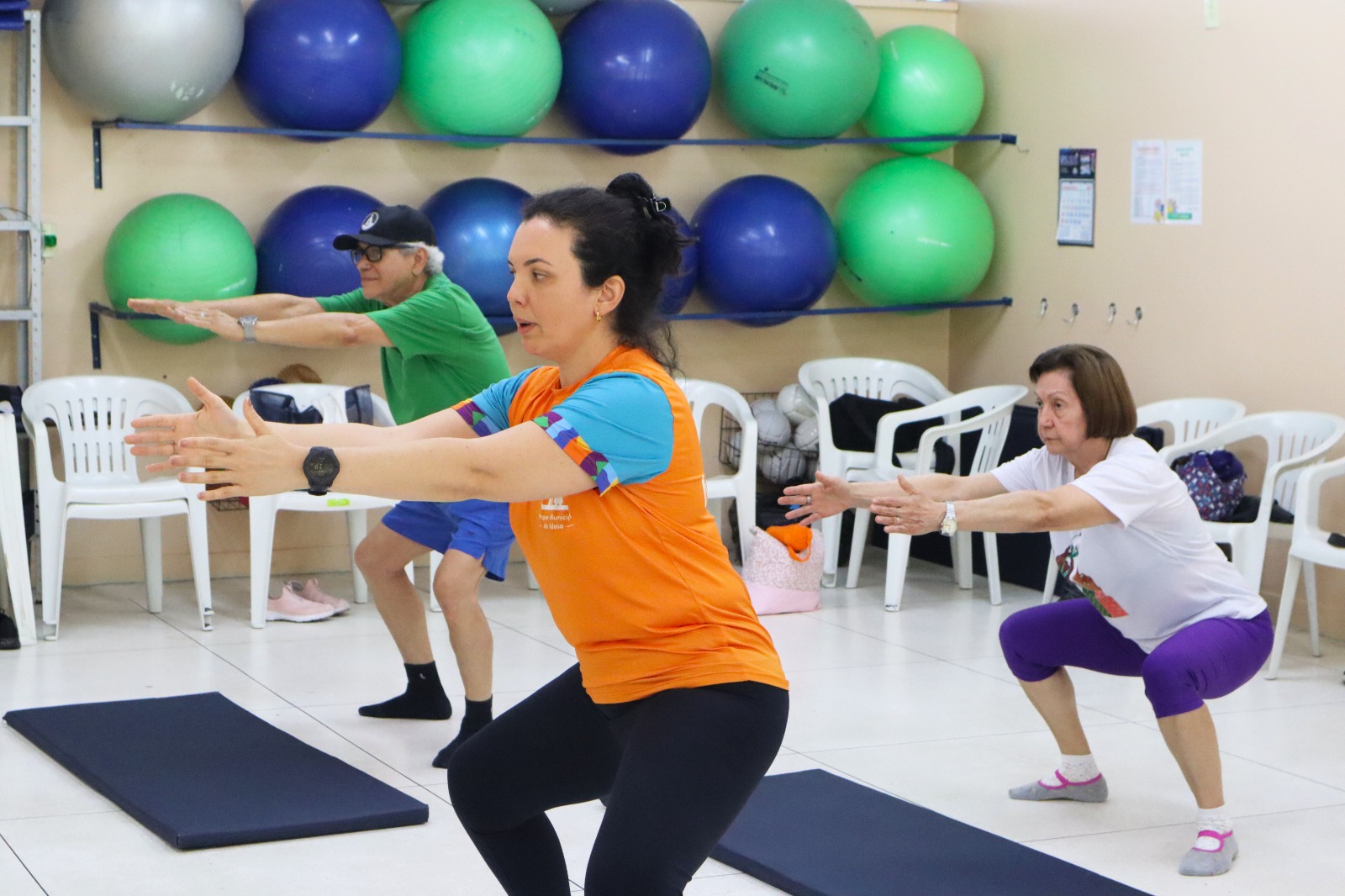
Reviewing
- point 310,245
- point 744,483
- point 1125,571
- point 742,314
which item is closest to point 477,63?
point 310,245

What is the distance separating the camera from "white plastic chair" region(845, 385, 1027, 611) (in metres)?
5.91

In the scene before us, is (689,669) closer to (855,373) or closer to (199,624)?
(199,624)

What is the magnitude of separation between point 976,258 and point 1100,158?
2.02 ft

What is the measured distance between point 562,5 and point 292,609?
7.98 ft

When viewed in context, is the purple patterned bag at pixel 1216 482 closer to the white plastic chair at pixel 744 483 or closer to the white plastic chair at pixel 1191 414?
the white plastic chair at pixel 1191 414

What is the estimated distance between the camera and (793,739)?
416 cm

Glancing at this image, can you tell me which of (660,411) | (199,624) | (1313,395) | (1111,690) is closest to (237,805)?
(660,411)

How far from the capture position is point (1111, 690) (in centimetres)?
476

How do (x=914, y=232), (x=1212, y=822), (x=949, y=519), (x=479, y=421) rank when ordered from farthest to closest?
(x=914, y=232) → (x=1212, y=822) → (x=949, y=519) → (x=479, y=421)

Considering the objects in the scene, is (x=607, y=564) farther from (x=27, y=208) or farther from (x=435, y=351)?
(x=27, y=208)

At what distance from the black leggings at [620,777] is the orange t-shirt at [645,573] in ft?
0.13

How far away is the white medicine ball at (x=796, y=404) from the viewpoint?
21.7 feet

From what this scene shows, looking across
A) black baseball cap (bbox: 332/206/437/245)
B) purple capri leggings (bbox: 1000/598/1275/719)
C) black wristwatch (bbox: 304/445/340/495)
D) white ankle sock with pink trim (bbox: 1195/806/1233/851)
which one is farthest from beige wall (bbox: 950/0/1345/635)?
black wristwatch (bbox: 304/445/340/495)

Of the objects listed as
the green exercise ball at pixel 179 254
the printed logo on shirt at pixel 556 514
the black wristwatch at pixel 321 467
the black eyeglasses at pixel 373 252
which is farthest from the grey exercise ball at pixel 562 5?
the black wristwatch at pixel 321 467
